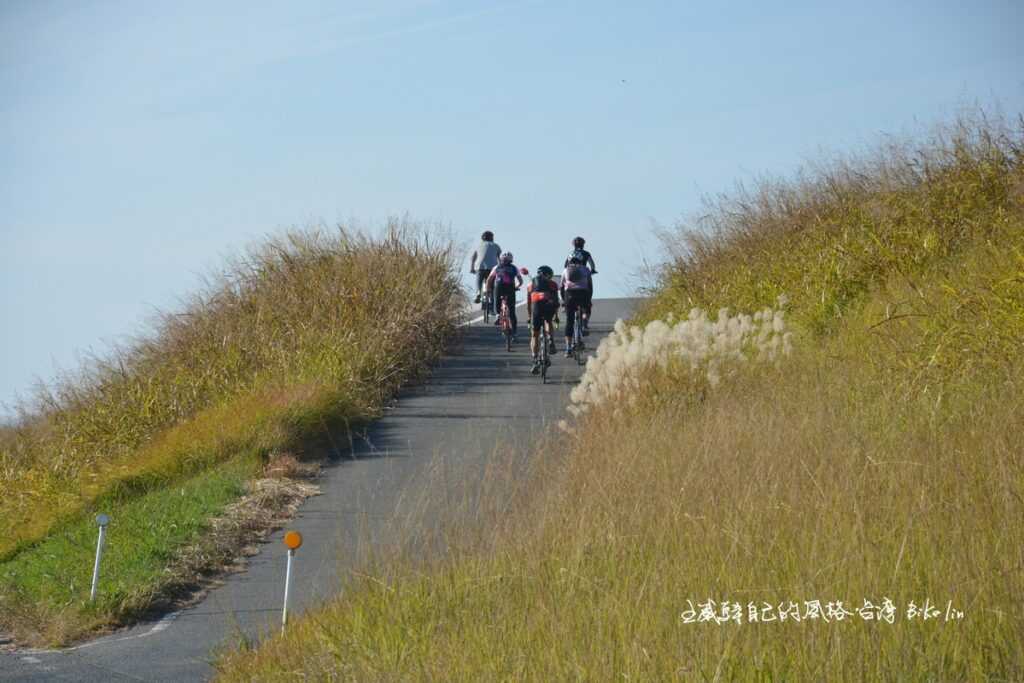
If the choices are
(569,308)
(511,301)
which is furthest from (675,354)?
(511,301)

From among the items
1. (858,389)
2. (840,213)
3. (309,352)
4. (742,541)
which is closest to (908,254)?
(840,213)

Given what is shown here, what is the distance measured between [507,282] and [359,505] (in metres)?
12.4

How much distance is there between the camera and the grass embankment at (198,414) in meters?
13.8

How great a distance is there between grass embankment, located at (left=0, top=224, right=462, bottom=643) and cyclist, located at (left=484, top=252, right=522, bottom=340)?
1068 millimetres

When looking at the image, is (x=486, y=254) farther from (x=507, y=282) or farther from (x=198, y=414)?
(x=198, y=414)

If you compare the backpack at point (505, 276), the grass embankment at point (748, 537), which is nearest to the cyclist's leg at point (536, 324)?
the backpack at point (505, 276)

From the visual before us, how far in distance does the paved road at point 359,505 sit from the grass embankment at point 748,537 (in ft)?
3.38

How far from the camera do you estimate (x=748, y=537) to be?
808 centimetres

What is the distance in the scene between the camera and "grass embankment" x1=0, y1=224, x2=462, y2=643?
1378 centimetres

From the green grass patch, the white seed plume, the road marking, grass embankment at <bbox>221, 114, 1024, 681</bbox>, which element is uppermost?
the white seed plume

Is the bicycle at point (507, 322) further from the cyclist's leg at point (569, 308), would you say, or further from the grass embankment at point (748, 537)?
the grass embankment at point (748, 537)

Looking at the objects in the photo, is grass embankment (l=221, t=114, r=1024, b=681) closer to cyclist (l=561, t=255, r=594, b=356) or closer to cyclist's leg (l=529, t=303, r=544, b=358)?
cyclist's leg (l=529, t=303, r=544, b=358)

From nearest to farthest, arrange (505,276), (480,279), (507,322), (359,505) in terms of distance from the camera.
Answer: (359,505) < (507,322) < (505,276) < (480,279)

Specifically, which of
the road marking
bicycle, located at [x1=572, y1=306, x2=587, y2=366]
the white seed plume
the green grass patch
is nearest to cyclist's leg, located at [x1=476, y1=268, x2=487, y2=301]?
bicycle, located at [x1=572, y1=306, x2=587, y2=366]
